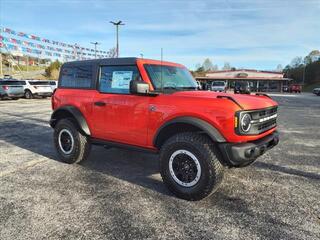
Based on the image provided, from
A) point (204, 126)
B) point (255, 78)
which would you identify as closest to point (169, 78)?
point (204, 126)

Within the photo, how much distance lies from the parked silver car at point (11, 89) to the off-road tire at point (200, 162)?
21.8 meters

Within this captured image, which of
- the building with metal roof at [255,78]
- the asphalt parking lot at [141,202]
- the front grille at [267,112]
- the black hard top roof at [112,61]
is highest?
the building with metal roof at [255,78]

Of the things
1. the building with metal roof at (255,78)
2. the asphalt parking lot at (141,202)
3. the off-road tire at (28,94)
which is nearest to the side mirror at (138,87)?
the asphalt parking lot at (141,202)

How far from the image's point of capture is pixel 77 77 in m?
5.76

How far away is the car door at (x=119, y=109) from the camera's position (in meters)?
4.60

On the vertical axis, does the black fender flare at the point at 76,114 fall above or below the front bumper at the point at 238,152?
above

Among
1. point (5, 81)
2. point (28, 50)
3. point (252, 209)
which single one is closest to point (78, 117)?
point (252, 209)

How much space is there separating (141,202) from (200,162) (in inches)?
37.2

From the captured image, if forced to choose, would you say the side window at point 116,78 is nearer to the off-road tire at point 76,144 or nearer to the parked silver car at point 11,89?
the off-road tire at point 76,144

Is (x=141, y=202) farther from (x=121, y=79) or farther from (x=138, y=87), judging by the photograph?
(x=121, y=79)

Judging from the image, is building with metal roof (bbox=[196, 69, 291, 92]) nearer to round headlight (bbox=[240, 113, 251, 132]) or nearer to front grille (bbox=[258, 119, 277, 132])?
front grille (bbox=[258, 119, 277, 132])

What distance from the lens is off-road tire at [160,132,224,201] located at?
3893 millimetres

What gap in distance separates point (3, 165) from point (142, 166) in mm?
2628

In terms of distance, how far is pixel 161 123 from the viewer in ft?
14.2
